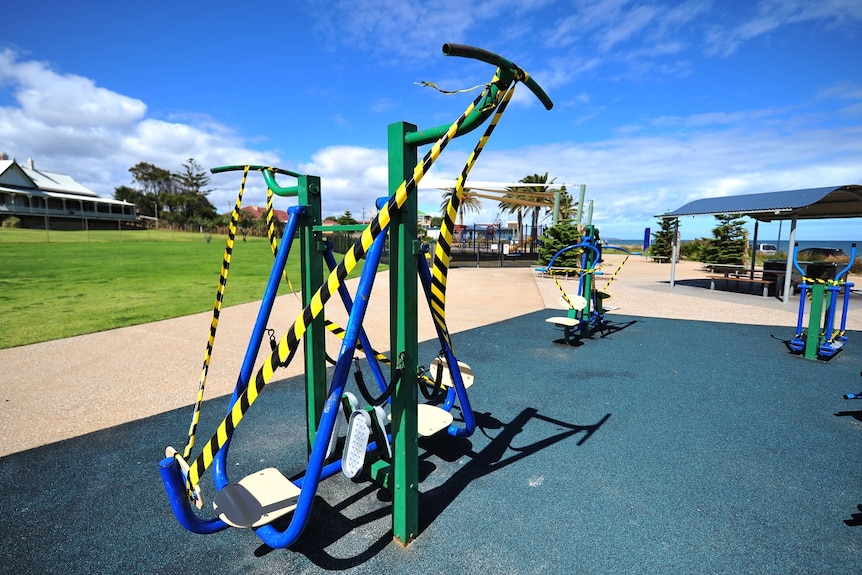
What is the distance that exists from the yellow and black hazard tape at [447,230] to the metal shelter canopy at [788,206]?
12205 mm

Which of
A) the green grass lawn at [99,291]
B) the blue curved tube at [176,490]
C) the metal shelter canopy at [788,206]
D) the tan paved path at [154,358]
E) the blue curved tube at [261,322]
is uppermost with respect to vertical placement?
the metal shelter canopy at [788,206]

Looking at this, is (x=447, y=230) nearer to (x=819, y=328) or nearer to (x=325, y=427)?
(x=325, y=427)

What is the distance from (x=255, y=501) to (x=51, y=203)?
207 ft

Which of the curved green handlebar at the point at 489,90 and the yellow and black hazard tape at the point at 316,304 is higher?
the curved green handlebar at the point at 489,90

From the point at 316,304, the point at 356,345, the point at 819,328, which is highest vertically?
the point at 316,304

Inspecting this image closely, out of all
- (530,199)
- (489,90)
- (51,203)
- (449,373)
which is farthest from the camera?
(51,203)

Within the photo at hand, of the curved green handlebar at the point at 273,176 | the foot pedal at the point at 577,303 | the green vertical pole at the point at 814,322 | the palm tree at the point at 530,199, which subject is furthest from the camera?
the palm tree at the point at 530,199

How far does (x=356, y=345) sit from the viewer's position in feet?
7.26

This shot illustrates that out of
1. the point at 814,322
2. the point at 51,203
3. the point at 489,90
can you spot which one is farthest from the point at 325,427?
the point at 51,203

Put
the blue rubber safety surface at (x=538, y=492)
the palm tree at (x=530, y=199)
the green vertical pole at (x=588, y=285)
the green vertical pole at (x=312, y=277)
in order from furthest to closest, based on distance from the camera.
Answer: the palm tree at (x=530, y=199) < the green vertical pole at (x=588, y=285) < the green vertical pole at (x=312, y=277) < the blue rubber safety surface at (x=538, y=492)

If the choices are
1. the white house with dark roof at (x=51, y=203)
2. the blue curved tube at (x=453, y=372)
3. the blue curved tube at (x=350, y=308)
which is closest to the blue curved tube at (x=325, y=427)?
the blue curved tube at (x=453, y=372)

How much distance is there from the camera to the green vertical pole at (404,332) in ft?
6.91

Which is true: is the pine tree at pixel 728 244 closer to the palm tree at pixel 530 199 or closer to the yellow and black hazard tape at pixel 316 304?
the palm tree at pixel 530 199

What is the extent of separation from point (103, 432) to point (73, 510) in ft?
3.94
